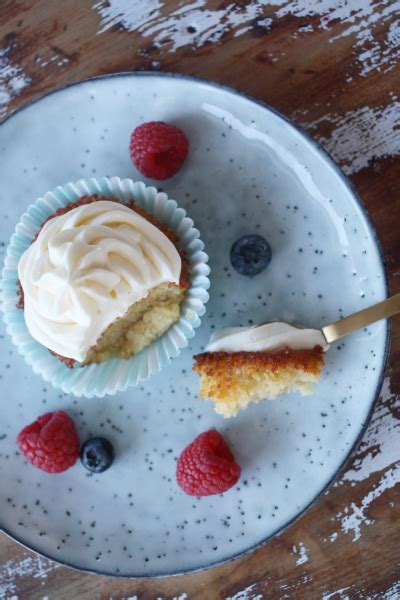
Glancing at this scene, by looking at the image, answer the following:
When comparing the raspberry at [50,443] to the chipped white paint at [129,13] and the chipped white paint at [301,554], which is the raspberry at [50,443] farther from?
the chipped white paint at [129,13]

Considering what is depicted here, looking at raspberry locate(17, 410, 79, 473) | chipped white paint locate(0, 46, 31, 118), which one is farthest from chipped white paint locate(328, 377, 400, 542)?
chipped white paint locate(0, 46, 31, 118)

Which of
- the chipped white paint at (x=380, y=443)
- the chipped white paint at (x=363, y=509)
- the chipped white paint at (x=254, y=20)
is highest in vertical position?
the chipped white paint at (x=254, y=20)

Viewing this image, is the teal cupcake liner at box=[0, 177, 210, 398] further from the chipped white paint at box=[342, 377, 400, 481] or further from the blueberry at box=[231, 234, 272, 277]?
the chipped white paint at box=[342, 377, 400, 481]

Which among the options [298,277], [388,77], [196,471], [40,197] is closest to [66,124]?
[40,197]

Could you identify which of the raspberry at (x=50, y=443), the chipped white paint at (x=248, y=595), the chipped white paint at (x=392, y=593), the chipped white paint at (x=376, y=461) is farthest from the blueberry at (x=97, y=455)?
the chipped white paint at (x=392, y=593)

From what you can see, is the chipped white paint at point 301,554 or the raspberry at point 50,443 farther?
the chipped white paint at point 301,554

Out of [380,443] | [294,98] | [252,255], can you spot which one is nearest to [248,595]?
[380,443]
